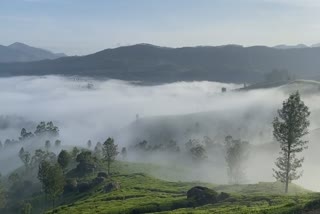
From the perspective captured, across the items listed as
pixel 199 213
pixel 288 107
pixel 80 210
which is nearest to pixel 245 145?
pixel 288 107

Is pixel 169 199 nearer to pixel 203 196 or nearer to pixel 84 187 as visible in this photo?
pixel 203 196

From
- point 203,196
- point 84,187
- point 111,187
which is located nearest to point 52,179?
point 111,187

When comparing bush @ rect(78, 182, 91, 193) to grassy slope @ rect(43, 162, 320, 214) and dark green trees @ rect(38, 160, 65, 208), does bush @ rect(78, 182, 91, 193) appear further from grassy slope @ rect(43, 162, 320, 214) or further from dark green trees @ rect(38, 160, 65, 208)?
dark green trees @ rect(38, 160, 65, 208)

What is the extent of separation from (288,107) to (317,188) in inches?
3237

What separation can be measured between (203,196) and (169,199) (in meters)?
15.8

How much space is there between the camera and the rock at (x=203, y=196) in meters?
103

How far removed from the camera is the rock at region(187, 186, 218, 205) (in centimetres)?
10288

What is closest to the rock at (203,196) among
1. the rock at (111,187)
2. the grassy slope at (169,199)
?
the grassy slope at (169,199)

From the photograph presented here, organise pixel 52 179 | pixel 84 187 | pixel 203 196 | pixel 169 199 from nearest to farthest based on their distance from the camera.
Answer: pixel 203 196
pixel 169 199
pixel 52 179
pixel 84 187

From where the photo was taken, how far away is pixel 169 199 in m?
118

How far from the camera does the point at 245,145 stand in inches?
7574

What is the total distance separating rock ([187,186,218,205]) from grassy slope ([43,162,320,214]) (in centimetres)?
249

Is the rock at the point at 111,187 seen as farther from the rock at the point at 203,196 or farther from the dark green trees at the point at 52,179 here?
the rock at the point at 203,196

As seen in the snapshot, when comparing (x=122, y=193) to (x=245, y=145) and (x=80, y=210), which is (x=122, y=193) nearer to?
(x=80, y=210)
